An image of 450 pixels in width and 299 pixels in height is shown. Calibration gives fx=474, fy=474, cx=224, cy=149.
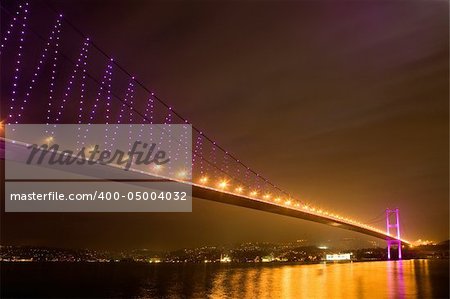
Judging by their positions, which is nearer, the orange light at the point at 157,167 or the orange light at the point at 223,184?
the orange light at the point at 157,167

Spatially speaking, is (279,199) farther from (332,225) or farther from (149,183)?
(149,183)

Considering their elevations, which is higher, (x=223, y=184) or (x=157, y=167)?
(x=157, y=167)

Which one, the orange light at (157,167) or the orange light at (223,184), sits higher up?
the orange light at (157,167)

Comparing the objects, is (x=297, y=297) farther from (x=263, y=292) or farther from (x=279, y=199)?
(x=279, y=199)

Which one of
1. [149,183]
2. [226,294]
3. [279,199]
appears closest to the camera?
[226,294]

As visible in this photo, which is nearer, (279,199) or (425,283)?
(425,283)

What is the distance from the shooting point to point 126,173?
2220 centimetres

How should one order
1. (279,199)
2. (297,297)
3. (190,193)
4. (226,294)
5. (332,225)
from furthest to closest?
(332,225), (279,199), (190,193), (226,294), (297,297)

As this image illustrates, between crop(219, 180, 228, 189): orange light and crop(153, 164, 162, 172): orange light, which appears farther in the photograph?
crop(219, 180, 228, 189): orange light

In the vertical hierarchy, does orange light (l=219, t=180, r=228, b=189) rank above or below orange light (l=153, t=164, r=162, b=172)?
below

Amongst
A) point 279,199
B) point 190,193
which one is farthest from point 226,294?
point 279,199

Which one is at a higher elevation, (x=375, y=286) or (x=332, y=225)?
(x=332, y=225)

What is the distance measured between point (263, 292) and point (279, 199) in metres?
17.2

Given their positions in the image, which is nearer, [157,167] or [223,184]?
[157,167]
